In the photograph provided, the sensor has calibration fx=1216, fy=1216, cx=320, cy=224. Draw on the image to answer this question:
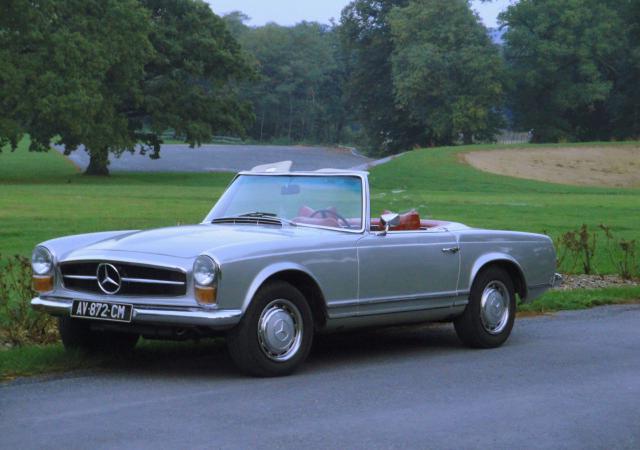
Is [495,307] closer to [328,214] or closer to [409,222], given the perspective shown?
[409,222]

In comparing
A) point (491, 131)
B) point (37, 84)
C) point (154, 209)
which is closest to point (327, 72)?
point (491, 131)

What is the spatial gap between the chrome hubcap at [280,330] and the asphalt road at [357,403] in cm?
21

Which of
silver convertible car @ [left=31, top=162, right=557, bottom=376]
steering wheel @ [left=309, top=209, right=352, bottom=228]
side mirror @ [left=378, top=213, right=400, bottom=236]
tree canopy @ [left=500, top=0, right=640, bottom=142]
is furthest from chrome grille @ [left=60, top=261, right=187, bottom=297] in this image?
tree canopy @ [left=500, top=0, right=640, bottom=142]

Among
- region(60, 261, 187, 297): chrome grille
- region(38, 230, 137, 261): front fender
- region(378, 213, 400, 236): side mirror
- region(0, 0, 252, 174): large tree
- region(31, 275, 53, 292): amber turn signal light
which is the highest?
region(0, 0, 252, 174): large tree

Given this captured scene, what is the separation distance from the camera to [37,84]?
48.4m

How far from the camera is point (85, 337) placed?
28.3ft

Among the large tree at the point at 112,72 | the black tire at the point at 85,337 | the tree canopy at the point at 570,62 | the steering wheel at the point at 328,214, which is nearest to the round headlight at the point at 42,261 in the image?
the black tire at the point at 85,337

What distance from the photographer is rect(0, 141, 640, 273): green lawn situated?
73.5 feet

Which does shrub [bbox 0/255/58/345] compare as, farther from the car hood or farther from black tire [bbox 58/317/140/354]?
the car hood

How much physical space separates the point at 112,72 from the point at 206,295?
48.7m

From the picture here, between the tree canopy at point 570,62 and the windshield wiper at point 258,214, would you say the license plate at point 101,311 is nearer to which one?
the windshield wiper at point 258,214

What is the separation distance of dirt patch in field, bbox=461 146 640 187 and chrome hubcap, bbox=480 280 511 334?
165 ft

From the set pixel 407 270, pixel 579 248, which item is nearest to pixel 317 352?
pixel 407 270

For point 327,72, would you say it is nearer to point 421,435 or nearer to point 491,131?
point 491,131
